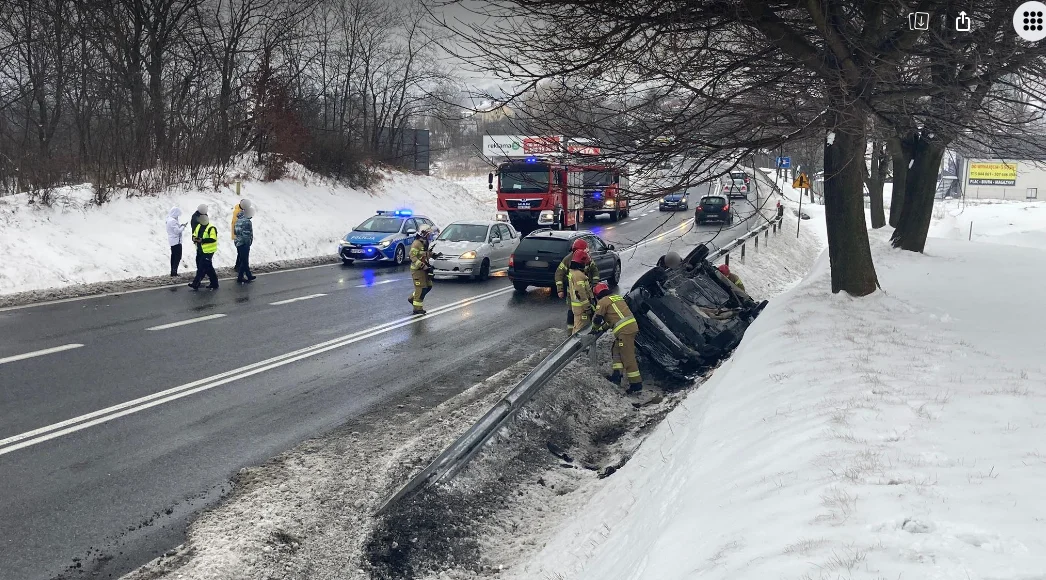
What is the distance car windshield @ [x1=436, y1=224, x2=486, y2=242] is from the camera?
2102 cm

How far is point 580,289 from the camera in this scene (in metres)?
11.7

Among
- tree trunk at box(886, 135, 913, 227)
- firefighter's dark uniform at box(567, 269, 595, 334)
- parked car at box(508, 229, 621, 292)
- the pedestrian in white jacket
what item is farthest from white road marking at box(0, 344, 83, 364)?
tree trunk at box(886, 135, 913, 227)

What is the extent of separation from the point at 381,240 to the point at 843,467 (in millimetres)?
19827

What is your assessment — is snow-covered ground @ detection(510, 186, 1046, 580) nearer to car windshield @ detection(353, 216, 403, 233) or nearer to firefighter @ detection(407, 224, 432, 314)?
firefighter @ detection(407, 224, 432, 314)

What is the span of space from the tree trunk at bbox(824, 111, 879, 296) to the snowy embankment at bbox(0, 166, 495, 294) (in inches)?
611

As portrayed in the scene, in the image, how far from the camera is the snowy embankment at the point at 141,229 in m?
17.9

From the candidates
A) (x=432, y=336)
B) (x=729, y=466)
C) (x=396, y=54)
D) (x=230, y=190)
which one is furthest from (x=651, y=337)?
(x=396, y=54)

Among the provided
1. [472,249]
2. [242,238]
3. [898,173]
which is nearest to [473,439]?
[242,238]

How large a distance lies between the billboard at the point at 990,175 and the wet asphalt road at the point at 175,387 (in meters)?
72.1

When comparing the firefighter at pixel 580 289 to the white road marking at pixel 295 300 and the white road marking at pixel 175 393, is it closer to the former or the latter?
the white road marking at pixel 175 393

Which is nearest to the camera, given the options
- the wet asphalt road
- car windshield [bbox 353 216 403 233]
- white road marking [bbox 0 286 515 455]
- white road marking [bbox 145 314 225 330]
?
the wet asphalt road

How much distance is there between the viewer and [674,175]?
376 inches

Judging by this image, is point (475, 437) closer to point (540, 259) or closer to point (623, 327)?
point (623, 327)

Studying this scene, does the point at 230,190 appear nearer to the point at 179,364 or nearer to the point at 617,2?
the point at 179,364
